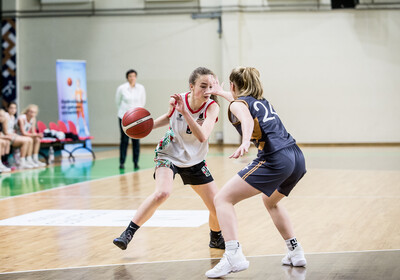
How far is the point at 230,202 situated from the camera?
161 inches

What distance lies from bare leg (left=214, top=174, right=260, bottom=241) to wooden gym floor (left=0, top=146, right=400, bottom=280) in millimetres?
315

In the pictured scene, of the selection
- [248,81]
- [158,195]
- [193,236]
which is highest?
[248,81]

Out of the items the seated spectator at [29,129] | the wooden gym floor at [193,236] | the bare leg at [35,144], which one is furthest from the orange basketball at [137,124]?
the bare leg at [35,144]

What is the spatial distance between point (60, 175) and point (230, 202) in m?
7.58

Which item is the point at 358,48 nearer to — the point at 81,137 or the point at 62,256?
the point at 81,137

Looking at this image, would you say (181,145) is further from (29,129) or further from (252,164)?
(29,129)

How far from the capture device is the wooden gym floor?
429 cm

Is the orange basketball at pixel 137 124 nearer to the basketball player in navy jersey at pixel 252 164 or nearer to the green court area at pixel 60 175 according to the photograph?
the basketball player in navy jersey at pixel 252 164

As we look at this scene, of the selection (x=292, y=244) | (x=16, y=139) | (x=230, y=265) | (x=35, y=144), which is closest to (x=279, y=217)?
(x=292, y=244)

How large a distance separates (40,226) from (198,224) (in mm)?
1546

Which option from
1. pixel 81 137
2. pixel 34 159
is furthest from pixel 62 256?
pixel 81 137

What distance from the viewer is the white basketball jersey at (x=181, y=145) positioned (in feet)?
15.9

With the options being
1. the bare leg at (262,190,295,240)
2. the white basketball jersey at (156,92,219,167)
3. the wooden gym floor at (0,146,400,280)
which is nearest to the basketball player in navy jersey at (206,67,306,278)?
the bare leg at (262,190,295,240)

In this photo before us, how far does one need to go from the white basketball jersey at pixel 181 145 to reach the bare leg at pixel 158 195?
13cm
